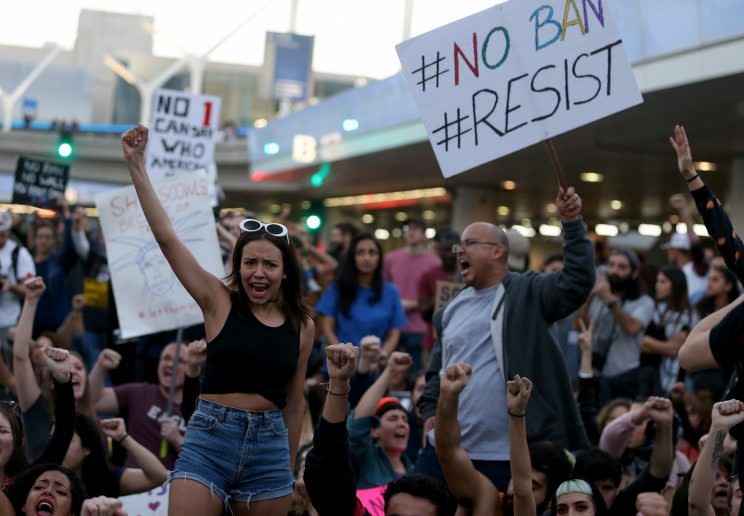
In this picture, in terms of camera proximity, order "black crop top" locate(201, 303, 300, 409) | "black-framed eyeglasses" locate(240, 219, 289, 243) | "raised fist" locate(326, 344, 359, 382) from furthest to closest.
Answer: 1. "black-framed eyeglasses" locate(240, 219, 289, 243)
2. "black crop top" locate(201, 303, 300, 409)
3. "raised fist" locate(326, 344, 359, 382)

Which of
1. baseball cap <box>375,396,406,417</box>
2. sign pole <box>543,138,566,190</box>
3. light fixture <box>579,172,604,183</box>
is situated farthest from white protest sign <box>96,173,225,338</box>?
light fixture <box>579,172,604,183</box>

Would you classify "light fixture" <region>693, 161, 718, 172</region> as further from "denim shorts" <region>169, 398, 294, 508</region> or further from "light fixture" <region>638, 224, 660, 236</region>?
"denim shorts" <region>169, 398, 294, 508</region>

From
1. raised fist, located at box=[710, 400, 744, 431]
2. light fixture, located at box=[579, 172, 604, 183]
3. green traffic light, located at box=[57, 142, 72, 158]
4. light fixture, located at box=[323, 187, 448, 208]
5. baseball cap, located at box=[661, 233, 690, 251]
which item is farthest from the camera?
light fixture, located at box=[323, 187, 448, 208]

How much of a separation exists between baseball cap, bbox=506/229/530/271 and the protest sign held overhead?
7.28 meters

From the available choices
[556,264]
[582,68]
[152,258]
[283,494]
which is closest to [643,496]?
[283,494]

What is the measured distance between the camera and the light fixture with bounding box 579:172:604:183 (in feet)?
74.6

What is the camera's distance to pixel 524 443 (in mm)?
4906

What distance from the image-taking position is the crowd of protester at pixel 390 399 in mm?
4754

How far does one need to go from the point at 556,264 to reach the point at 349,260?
1.92m

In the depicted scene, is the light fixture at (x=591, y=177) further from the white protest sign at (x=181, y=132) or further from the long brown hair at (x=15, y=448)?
the long brown hair at (x=15, y=448)

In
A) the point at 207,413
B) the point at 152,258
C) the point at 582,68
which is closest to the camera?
the point at 207,413

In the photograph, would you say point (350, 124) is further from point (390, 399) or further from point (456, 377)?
point (456, 377)

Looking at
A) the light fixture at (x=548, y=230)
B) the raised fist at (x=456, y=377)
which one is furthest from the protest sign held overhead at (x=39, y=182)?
the light fixture at (x=548, y=230)

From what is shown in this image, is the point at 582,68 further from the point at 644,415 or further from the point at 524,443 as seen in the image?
the point at 524,443
